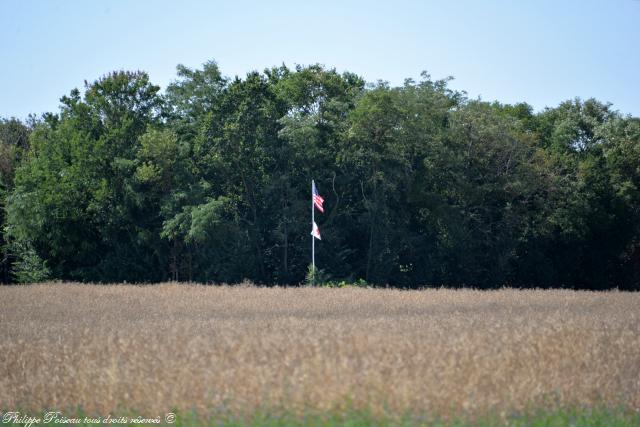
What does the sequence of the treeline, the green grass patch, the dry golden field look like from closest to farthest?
the green grass patch → the dry golden field → the treeline

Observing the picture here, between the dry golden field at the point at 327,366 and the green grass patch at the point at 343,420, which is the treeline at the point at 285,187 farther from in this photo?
the green grass patch at the point at 343,420

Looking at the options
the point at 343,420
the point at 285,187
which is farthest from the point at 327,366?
the point at 285,187

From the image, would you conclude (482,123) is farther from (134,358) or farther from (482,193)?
(134,358)

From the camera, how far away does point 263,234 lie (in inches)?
1731

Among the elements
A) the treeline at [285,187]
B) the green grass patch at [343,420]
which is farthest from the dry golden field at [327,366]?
the treeline at [285,187]

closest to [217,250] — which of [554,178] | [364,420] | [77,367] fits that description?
[554,178]

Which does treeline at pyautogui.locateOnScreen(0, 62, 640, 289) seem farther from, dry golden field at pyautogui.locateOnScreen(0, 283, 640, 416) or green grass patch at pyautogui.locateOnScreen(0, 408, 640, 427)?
green grass patch at pyautogui.locateOnScreen(0, 408, 640, 427)

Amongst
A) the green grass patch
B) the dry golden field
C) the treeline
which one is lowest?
the green grass patch

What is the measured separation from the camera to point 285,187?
42719 millimetres

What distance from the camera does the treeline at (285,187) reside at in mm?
42375

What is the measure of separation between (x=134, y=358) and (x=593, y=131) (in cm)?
4926

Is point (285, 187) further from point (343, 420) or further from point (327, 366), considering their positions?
point (343, 420)

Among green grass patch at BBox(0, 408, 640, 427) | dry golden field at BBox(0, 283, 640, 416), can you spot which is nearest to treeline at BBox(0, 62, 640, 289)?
dry golden field at BBox(0, 283, 640, 416)

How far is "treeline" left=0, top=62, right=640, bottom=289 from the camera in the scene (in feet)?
139
